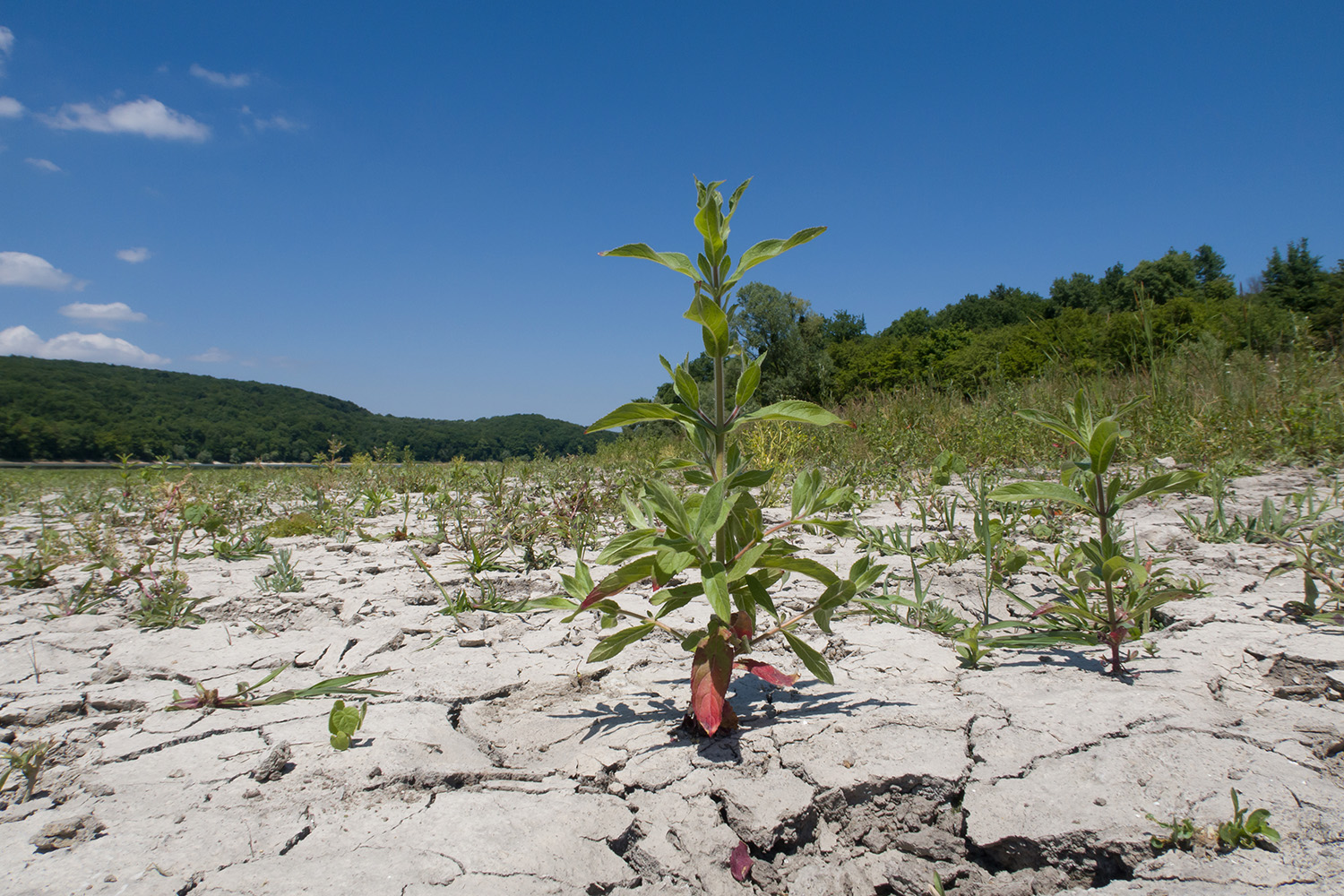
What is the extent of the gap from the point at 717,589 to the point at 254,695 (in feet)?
4.69

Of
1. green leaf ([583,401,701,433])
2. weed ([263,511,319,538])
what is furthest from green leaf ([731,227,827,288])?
weed ([263,511,319,538])

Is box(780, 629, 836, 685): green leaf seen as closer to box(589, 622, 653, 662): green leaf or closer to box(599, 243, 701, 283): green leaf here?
box(589, 622, 653, 662): green leaf

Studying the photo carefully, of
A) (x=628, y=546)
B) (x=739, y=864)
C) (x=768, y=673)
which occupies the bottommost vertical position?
(x=739, y=864)

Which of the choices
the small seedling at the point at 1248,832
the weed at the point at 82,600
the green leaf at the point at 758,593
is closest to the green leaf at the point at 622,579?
the green leaf at the point at 758,593

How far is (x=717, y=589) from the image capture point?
1.17 m

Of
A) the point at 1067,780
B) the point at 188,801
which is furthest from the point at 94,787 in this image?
the point at 1067,780

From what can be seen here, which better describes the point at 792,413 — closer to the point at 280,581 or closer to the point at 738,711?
the point at 738,711

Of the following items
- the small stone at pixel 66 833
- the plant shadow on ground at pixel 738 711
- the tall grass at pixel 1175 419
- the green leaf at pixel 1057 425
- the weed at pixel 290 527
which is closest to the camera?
the small stone at pixel 66 833

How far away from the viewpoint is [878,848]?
43.6 inches

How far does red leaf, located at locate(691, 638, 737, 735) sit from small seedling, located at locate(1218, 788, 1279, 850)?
2.68 ft

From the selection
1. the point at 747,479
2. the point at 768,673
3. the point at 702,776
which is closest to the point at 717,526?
the point at 747,479

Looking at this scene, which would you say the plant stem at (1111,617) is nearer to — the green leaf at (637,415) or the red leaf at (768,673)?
the red leaf at (768,673)

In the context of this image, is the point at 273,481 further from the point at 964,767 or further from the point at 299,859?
the point at 964,767

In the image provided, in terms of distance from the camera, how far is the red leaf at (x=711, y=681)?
1.24 metres
